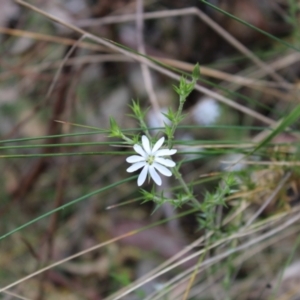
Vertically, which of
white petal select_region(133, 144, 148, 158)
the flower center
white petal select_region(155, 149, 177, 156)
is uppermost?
white petal select_region(133, 144, 148, 158)

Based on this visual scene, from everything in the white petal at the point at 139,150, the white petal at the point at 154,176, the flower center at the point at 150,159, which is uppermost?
the white petal at the point at 139,150

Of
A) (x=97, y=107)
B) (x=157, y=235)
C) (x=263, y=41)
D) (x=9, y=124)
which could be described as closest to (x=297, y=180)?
(x=157, y=235)

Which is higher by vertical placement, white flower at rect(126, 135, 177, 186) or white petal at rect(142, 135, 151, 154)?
white petal at rect(142, 135, 151, 154)

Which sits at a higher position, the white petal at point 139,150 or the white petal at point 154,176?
the white petal at point 139,150

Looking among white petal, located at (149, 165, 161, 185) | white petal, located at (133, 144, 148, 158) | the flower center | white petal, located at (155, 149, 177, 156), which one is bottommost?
white petal, located at (149, 165, 161, 185)

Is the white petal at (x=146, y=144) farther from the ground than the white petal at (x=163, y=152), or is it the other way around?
the white petal at (x=146, y=144)

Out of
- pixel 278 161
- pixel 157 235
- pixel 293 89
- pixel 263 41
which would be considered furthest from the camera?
pixel 263 41

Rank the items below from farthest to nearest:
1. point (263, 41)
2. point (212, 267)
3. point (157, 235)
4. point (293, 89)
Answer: point (263, 41) → point (157, 235) → point (293, 89) → point (212, 267)

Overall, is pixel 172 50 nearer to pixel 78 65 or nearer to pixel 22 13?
pixel 78 65

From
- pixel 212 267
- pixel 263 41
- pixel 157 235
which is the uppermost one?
pixel 263 41

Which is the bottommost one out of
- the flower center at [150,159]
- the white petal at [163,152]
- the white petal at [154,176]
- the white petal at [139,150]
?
the white petal at [154,176]

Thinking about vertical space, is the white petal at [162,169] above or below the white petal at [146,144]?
below
